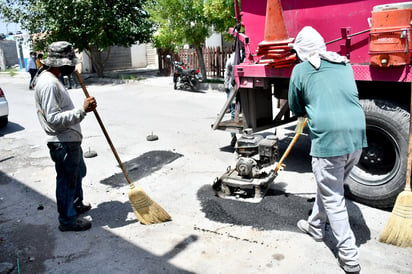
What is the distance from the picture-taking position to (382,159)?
4379 mm

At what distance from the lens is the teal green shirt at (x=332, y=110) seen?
3068mm

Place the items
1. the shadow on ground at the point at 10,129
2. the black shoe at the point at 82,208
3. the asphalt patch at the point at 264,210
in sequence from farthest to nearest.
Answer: the shadow on ground at the point at 10,129
the black shoe at the point at 82,208
the asphalt patch at the point at 264,210

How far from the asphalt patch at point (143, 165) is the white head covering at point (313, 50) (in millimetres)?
3226

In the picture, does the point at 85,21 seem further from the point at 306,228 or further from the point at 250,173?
the point at 306,228

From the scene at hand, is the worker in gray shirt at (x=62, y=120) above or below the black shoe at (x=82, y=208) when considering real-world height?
above

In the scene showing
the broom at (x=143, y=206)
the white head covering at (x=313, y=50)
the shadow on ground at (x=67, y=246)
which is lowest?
the shadow on ground at (x=67, y=246)

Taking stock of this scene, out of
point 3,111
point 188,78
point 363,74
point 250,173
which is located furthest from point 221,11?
point 250,173

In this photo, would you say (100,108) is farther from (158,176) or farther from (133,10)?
(133,10)

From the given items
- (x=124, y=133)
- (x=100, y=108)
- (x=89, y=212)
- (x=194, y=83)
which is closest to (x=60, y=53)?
(x=89, y=212)

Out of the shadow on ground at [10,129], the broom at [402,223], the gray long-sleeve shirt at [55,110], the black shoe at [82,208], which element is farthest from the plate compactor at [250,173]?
the shadow on ground at [10,129]

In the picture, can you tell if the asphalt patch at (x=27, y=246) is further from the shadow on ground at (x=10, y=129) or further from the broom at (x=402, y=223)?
the shadow on ground at (x=10, y=129)

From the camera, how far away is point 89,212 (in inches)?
179

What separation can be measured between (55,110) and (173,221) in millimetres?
1739

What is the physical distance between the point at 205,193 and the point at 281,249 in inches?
63.2
